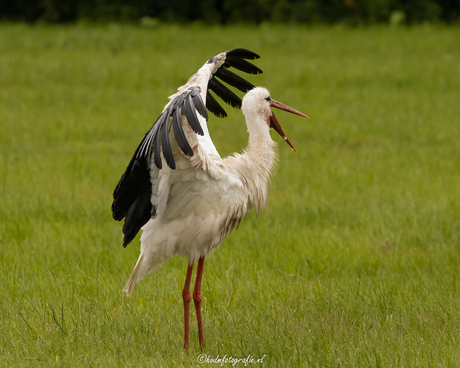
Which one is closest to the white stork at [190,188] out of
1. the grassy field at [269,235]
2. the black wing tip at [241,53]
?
the black wing tip at [241,53]

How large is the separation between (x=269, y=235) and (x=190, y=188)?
2.37 metres

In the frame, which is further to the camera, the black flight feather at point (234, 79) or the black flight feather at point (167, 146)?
the black flight feather at point (234, 79)

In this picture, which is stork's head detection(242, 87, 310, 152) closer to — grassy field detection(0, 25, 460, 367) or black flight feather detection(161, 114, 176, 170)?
black flight feather detection(161, 114, 176, 170)

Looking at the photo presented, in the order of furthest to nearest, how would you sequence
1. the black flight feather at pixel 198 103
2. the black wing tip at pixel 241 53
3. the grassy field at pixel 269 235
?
the black wing tip at pixel 241 53 < the grassy field at pixel 269 235 < the black flight feather at pixel 198 103

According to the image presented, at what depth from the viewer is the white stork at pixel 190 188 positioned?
11.3ft

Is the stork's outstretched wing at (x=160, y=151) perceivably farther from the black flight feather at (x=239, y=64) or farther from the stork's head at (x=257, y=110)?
the stork's head at (x=257, y=110)

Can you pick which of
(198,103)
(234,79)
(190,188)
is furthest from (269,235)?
(198,103)

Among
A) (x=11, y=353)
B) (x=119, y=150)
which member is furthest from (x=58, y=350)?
(x=119, y=150)

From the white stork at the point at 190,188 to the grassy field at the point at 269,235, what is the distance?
508mm

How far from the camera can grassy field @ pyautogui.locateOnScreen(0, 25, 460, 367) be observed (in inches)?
148

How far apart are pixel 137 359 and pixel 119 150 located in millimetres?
5755

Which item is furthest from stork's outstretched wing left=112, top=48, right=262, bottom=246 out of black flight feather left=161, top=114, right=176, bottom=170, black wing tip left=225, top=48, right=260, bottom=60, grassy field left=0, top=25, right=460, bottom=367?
grassy field left=0, top=25, right=460, bottom=367

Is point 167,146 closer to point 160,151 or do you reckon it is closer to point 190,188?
point 160,151

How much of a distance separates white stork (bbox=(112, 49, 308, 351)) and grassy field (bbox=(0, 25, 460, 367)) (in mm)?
508
